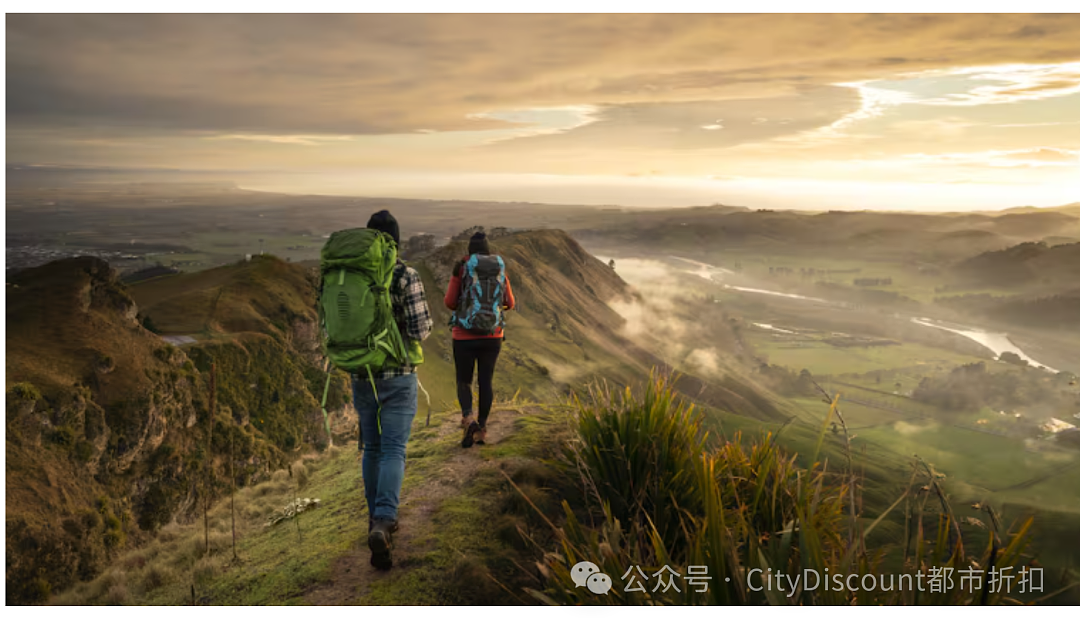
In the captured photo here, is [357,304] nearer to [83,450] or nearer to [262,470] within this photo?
[83,450]

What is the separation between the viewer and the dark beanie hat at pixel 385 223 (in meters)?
4.14

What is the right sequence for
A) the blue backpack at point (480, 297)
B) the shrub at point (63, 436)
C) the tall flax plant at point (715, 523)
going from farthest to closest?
the shrub at point (63, 436)
the blue backpack at point (480, 297)
the tall flax plant at point (715, 523)

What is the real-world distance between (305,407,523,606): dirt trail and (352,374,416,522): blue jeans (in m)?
0.33

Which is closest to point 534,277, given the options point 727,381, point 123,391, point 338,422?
point 727,381

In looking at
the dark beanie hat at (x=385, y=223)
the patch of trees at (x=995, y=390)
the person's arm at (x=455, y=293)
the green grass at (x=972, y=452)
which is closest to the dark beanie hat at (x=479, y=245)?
the person's arm at (x=455, y=293)

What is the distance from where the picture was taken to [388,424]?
13.0 ft

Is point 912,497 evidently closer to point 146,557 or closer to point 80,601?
point 80,601

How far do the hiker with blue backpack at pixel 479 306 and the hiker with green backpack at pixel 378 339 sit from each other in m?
1.06

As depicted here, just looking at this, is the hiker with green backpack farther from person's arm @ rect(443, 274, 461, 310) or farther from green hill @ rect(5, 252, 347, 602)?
green hill @ rect(5, 252, 347, 602)

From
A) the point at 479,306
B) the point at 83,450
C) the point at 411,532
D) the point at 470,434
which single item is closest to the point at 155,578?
the point at 411,532

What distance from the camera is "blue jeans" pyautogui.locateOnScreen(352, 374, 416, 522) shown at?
13.0ft

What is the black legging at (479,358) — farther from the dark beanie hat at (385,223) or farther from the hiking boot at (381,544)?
the hiking boot at (381,544)

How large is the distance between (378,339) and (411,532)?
5.23ft

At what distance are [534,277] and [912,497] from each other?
14087 centimetres
